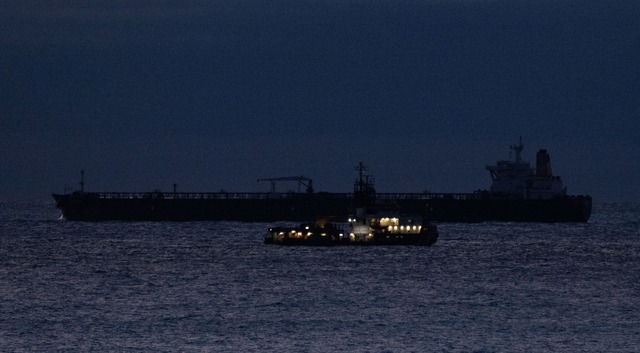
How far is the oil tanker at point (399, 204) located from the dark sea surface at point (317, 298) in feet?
198

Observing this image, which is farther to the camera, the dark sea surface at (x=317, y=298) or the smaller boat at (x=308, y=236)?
the smaller boat at (x=308, y=236)

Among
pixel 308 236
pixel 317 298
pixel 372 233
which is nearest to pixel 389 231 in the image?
pixel 372 233

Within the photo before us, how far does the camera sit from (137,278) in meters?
73.0

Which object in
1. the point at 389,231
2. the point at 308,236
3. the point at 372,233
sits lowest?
the point at 308,236

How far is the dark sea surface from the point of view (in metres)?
48.3

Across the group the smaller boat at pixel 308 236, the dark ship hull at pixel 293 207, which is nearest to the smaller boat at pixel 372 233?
the smaller boat at pixel 308 236

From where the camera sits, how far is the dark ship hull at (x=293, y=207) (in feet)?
549

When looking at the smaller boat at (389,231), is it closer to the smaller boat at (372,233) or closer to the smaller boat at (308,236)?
the smaller boat at (372,233)

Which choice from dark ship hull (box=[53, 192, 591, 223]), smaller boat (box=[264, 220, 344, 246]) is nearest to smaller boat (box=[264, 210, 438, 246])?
smaller boat (box=[264, 220, 344, 246])

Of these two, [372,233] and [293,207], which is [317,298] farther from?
[293,207]

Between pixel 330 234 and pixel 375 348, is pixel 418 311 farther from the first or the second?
pixel 330 234

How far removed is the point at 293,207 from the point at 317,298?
10684cm

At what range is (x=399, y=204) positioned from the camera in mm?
166125

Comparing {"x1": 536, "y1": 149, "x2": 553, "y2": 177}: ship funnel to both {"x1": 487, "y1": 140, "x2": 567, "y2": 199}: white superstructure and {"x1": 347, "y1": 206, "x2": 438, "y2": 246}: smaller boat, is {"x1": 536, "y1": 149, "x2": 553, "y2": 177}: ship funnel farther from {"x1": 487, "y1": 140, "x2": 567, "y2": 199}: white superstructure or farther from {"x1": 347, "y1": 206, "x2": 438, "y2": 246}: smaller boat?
{"x1": 347, "y1": 206, "x2": 438, "y2": 246}: smaller boat
